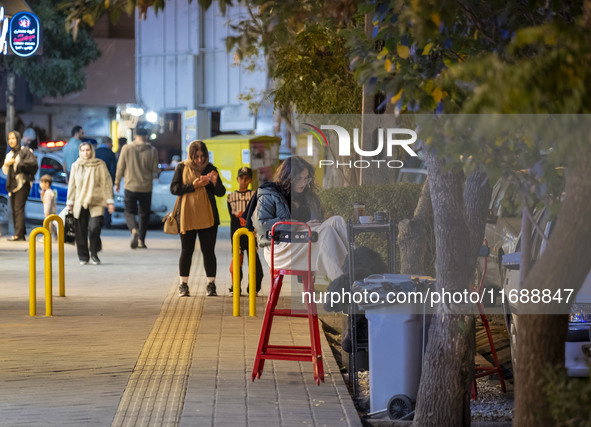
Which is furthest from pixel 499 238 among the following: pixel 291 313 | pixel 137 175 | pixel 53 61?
pixel 53 61

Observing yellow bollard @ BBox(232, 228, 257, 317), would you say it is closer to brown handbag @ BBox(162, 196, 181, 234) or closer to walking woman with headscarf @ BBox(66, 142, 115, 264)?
brown handbag @ BBox(162, 196, 181, 234)

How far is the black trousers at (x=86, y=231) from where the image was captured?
15477mm

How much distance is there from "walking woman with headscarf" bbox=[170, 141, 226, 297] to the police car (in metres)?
9.37

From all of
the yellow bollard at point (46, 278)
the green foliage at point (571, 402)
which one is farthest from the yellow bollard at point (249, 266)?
the green foliage at point (571, 402)

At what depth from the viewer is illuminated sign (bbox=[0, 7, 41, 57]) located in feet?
63.9

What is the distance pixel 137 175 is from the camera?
59.4 ft

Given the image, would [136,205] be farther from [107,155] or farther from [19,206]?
[19,206]

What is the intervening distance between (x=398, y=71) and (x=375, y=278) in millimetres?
2546

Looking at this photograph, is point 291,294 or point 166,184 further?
point 166,184

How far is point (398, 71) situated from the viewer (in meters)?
5.05

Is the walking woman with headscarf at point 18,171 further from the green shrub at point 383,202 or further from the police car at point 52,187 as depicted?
the green shrub at point 383,202

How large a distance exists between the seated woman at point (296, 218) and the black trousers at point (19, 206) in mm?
11058

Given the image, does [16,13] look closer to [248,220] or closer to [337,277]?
[248,220]

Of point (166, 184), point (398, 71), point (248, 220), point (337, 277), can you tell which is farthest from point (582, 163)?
point (166, 184)
